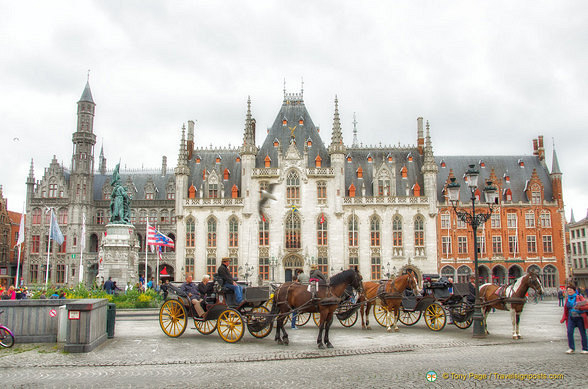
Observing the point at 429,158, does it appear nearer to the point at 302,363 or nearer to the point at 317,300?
the point at 317,300

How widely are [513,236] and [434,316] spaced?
123ft

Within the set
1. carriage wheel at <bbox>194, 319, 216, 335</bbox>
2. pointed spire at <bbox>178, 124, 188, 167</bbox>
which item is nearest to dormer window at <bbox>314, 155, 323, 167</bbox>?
pointed spire at <bbox>178, 124, 188, 167</bbox>

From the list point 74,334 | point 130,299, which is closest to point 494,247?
point 130,299

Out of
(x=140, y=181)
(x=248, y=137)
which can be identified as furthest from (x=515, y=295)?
(x=140, y=181)

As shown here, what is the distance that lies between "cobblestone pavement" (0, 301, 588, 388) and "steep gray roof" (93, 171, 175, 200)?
48056mm

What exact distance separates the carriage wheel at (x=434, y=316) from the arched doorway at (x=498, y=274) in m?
36.1

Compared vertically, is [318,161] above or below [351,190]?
above

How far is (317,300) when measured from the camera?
1346 centimetres

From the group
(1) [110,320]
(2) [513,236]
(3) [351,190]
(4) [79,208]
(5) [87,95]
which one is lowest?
(1) [110,320]

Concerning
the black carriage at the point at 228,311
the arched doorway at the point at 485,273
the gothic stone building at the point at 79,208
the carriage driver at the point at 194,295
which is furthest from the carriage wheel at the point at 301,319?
the gothic stone building at the point at 79,208

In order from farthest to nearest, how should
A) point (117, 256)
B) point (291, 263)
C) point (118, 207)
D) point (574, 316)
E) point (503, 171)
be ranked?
point (503, 171), point (291, 263), point (118, 207), point (117, 256), point (574, 316)

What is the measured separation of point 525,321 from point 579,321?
9.71 metres

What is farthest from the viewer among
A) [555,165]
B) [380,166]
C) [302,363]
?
[555,165]

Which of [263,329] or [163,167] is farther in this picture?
[163,167]
